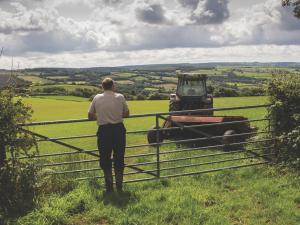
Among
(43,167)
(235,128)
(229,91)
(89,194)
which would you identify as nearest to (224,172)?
(89,194)

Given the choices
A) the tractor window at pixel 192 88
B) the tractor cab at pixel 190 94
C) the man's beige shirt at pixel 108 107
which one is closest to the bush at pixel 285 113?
the man's beige shirt at pixel 108 107

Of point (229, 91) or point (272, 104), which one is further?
point (229, 91)

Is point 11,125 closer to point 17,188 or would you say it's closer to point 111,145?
point 17,188

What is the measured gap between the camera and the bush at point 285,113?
9.59m

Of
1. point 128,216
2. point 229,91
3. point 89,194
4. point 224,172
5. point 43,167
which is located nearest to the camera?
point 128,216

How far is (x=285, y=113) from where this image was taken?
32.9ft

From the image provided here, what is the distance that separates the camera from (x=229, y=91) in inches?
2146

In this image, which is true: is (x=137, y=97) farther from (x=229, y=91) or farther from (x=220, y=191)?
(x=220, y=191)

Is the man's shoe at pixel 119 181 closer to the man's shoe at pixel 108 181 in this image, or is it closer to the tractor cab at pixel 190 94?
the man's shoe at pixel 108 181

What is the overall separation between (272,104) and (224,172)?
87.7 inches

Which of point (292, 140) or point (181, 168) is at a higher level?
point (292, 140)

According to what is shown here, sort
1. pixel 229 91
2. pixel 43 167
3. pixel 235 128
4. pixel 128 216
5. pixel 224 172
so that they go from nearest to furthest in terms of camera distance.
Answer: pixel 128 216 < pixel 43 167 < pixel 224 172 < pixel 235 128 < pixel 229 91

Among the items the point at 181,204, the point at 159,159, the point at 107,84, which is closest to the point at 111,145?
the point at 107,84

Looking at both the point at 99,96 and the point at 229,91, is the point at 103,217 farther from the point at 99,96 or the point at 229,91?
the point at 229,91
